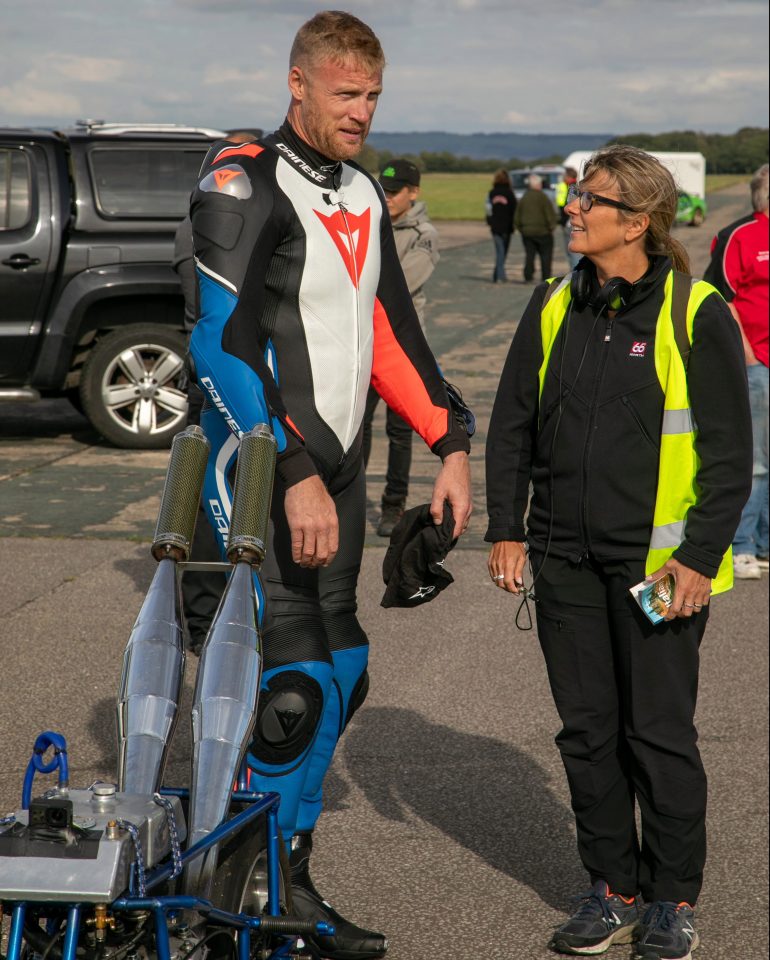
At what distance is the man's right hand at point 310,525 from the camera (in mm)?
3219

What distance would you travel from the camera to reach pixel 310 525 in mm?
3215

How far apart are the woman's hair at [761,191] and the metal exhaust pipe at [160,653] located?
18.7 feet

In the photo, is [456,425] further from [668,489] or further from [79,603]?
[79,603]

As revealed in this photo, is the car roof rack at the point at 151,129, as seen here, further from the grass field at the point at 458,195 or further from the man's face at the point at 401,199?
the grass field at the point at 458,195

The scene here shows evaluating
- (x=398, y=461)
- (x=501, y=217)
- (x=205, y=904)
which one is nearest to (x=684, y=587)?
(x=205, y=904)

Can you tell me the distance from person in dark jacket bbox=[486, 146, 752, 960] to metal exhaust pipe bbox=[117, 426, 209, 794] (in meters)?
1.35

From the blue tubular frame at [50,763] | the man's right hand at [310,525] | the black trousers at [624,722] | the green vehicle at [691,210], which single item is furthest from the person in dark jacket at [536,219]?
the blue tubular frame at [50,763]

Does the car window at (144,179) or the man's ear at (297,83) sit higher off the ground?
the car window at (144,179)

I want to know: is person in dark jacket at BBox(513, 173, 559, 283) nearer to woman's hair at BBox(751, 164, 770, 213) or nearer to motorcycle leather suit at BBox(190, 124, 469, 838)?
woman's hair at BBox(751, 164, 770, 213)

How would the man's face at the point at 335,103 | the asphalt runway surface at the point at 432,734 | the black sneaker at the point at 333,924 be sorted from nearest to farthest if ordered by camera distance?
the man's face at the point at 335,103
the black sneaker at the point at 333,924
the asphalt runway surface at the point at 432,734

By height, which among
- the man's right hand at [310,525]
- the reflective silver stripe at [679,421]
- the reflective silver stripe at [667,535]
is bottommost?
the reflective silver stripe at [667,535]

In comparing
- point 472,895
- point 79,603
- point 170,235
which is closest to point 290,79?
point 472,895

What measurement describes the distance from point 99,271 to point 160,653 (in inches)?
339

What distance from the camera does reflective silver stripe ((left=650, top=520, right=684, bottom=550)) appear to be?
3.71 meters
